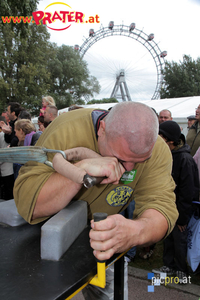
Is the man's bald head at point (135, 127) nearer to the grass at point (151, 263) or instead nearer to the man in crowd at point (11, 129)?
the grass at point (151, 263)

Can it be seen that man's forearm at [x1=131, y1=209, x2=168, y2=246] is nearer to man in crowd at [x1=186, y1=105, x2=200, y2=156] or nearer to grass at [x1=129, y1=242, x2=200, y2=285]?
grass at [x1=129, y1=242, x2=200, y2=285]

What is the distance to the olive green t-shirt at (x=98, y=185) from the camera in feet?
3.97

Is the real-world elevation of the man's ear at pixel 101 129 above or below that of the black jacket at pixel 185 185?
above

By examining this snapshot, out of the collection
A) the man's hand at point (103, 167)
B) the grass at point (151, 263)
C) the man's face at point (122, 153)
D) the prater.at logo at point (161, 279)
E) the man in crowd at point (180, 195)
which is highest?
the man's face at point (122, 153)

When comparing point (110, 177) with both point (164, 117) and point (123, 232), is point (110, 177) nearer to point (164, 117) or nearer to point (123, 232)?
point (123, 232)

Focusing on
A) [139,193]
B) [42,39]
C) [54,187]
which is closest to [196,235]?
[139,193]

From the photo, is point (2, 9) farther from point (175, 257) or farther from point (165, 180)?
point (175, 257)

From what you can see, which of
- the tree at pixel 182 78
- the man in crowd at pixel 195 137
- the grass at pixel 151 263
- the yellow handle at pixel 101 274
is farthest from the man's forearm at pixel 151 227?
the tree at pixel 182 78

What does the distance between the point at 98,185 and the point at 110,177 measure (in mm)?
294

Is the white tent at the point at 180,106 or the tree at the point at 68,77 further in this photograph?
the tree at the point at 68,77

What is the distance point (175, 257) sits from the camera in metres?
2.78

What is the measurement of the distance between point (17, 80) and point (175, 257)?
20540 millimetres

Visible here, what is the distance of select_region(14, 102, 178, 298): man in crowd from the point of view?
1067mm

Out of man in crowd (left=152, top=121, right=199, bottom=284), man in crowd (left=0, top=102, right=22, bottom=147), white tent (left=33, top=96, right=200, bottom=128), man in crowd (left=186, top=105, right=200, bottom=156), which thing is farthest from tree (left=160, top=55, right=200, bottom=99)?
man in crowd (left=152, top=121, right=199, bottom=284)
